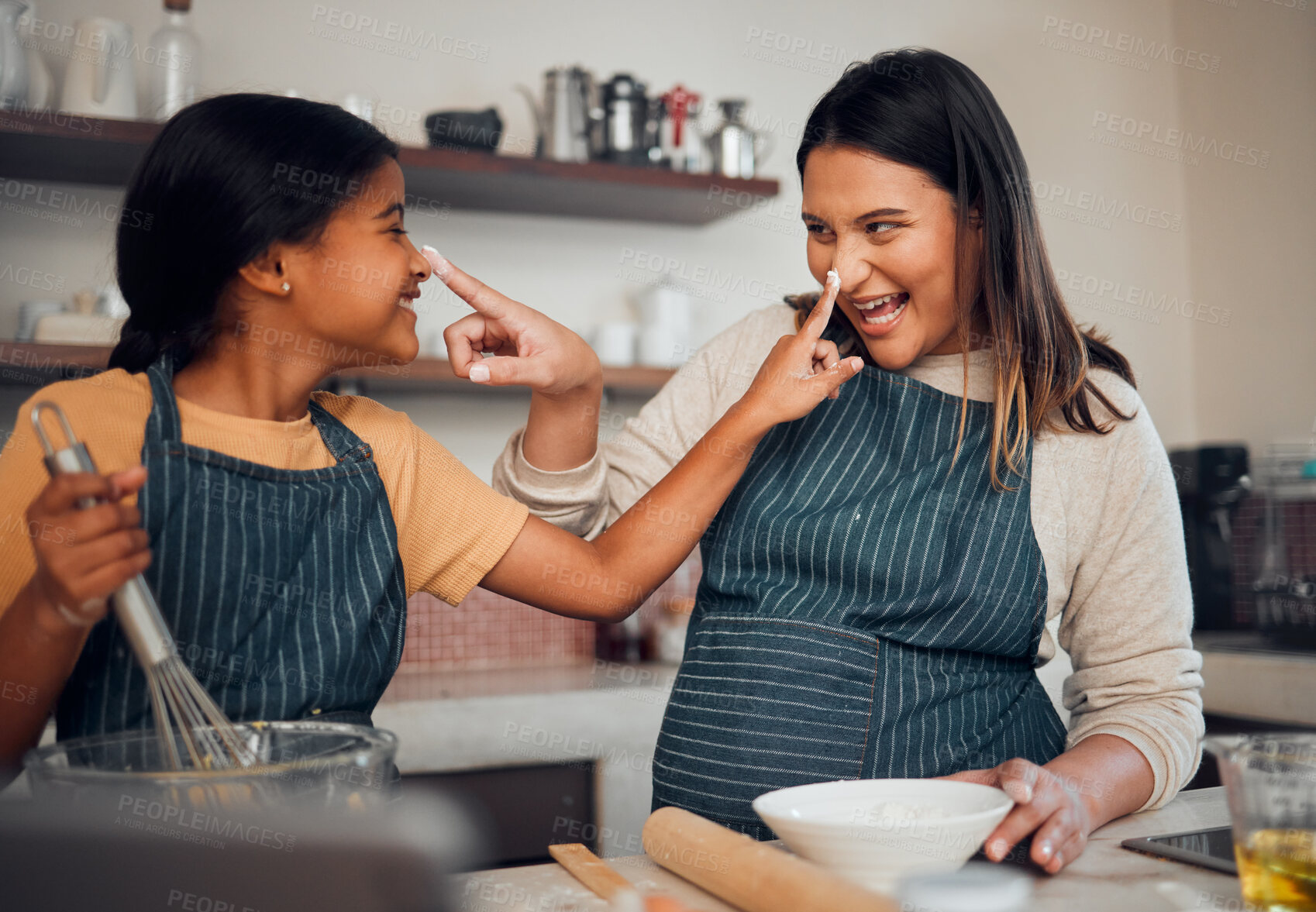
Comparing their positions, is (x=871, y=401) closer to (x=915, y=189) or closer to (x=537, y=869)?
(x=915, y=189)

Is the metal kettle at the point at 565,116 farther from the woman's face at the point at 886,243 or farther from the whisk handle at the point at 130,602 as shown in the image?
the whisk handle at the point at 130,602

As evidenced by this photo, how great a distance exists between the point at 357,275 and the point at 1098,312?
8.51 feet

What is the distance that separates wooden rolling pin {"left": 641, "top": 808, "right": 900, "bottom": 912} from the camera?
2.08 feet

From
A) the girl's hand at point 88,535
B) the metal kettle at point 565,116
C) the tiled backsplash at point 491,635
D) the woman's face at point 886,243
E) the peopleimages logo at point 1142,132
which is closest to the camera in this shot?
the girl's hand at point 88,535

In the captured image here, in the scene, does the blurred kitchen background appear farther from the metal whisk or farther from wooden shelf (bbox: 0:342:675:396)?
the metal whisk

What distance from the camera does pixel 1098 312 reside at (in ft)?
10.2

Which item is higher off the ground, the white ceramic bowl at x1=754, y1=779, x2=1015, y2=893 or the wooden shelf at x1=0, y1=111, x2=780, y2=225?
the wooden shelf at x1=0, y1=111, x2=780, y2=225

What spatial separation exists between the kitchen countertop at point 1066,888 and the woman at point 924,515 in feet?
0.64

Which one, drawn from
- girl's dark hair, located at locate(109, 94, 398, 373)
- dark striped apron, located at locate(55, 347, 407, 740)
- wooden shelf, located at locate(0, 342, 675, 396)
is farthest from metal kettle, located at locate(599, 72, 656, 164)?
dark striped apron, located at locate(55, 347, 407, 740)

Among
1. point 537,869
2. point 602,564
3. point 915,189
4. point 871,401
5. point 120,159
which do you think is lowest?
point 537,869

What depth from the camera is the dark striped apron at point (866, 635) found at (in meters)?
1.12

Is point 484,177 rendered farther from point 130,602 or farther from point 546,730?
point 130,602

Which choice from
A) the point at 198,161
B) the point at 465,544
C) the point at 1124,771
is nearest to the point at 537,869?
the point at 465,544

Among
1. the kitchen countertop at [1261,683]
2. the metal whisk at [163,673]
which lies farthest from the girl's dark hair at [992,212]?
the kitchen countertop at [1261,683]
